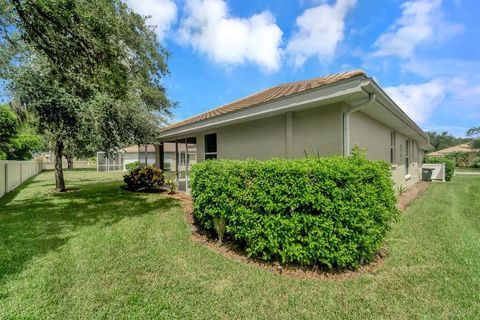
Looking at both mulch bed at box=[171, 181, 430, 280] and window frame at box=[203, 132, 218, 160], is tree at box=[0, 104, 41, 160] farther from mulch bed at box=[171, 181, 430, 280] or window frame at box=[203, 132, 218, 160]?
mulch bed at box=[171, 181, 430, 280]

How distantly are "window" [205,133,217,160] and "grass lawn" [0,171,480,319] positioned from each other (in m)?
4.27

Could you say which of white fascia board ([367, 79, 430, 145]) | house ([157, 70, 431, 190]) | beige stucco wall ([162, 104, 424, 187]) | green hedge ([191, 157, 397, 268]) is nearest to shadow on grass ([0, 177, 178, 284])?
beige stucco wall ([162, 104, 424, 187])

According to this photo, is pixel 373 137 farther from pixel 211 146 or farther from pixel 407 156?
pixel 407 156

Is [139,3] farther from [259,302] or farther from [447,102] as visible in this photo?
[447,102]

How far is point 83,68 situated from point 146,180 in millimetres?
6223

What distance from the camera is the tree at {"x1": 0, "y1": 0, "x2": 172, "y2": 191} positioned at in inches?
221

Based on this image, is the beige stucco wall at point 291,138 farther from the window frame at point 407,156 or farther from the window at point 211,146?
the window frame at point 407,156

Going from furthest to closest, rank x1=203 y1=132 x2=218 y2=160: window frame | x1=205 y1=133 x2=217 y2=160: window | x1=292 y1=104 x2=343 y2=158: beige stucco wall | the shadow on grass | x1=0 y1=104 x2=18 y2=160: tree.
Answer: x1=0 y1=104 x2=18 y2=160: tree, x1=205 y1=133 x2=217 y2=160: window, x1=203 y1=132 x2=218 y2=160: window frame, x1=292 y1=104 x2=343 y2=158: beige stucco wall, the shadow on grass

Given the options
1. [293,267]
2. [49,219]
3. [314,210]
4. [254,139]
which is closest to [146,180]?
[49,219]

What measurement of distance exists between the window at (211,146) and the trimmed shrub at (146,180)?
3743 millimetres

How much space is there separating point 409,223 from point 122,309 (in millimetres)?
6698

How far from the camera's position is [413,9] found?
7324 mm

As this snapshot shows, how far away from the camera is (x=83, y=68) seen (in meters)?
6.74

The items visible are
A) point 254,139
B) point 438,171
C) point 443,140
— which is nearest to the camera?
point 254,139
